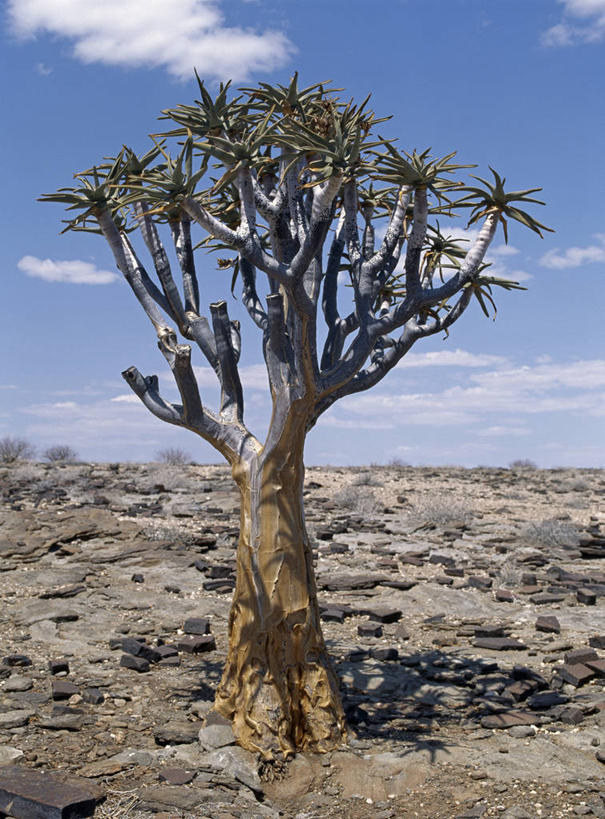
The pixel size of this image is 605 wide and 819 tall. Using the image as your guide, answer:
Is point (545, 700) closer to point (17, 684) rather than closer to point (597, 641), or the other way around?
point (597, 641)

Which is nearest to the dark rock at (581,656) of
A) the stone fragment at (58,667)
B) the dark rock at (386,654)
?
the dark rock at (386,654)

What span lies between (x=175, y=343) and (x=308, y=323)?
4.36ft

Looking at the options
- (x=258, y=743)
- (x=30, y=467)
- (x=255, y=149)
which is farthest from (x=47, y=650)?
(x=30, y=467)

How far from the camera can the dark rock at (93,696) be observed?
7977 millimetres

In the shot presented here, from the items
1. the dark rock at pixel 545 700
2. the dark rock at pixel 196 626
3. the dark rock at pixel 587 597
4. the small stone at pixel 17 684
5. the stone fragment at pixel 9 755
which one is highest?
the dark rock at pixel 587 597

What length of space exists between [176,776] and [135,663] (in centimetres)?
306

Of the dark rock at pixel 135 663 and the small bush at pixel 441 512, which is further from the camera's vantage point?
the small bush at pixel 441 512

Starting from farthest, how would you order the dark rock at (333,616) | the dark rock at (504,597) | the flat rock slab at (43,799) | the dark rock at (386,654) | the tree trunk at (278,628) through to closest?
the dark rock at (504,597) < the dark rock at (333,616) < the dark rock at (386,654) < the tree trunk at (278,628) < the flat rock slab at (43,799)

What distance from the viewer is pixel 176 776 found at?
6.12 meters

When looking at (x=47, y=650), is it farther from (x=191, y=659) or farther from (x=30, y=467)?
(x=30, y=467)

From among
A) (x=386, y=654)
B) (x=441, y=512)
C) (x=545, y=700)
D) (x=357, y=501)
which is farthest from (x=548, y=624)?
(x=357, y=501)

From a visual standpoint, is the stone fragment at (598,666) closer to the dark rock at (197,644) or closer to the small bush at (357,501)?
the dark rock at (197,644)

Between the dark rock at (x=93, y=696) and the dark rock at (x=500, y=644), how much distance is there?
4.60 m

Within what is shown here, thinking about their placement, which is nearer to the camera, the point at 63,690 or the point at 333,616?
the point at 63,690
